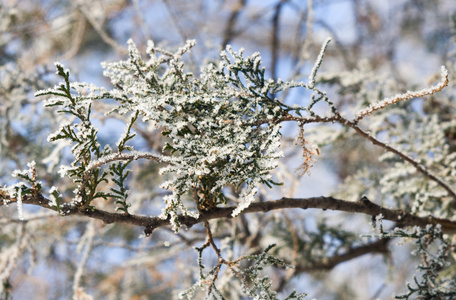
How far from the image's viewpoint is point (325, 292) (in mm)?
5141

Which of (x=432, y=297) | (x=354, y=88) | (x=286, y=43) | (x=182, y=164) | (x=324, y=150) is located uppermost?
(x=286, y=43)

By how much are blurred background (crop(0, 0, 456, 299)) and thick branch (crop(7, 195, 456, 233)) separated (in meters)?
0.09

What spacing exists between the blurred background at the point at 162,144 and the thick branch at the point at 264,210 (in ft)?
0.31

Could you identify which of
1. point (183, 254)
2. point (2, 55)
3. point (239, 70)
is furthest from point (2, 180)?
point (239, 70)

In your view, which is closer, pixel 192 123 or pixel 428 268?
pixel 192 123

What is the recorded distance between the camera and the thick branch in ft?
3.61

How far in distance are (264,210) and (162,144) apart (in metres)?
2.24

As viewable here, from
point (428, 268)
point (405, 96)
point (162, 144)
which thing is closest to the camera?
point (405, 96)

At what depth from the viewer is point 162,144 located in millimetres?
3404

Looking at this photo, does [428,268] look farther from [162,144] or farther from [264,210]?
[162,144]

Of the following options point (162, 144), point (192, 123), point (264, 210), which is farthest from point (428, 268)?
point (162, 144)

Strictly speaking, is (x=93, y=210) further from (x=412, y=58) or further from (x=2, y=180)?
(x=412, y=58)

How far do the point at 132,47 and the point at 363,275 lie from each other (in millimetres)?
5063

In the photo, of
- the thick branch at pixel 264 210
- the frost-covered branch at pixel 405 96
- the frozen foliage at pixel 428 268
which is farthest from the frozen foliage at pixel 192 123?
the frozen foliage at pixel 428 268
